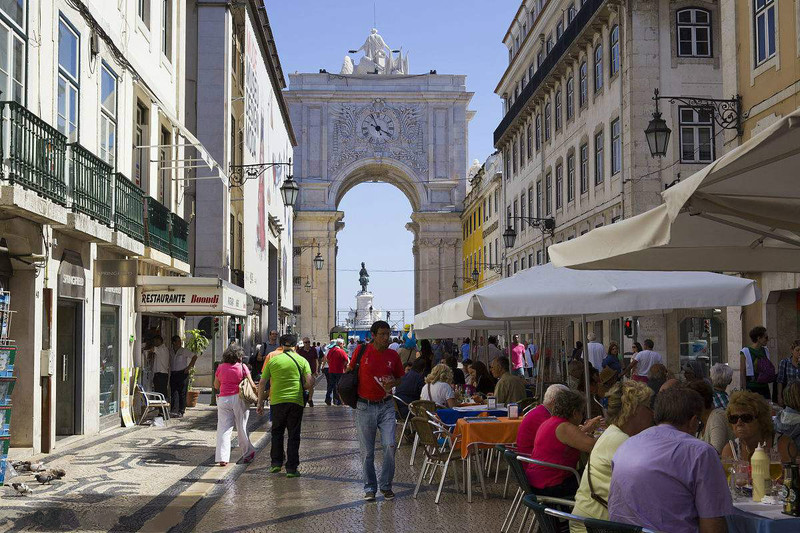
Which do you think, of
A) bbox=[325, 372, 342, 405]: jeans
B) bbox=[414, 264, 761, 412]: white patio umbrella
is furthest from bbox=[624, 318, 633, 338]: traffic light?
bbox=[414, 264, 761, 412]: white patio umbrella

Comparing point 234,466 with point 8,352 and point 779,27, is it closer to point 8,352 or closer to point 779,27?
point 8,352

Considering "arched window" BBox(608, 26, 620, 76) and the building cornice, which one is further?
the building cornice

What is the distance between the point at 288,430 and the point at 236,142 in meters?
21.7

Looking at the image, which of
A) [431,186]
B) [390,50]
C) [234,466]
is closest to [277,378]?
[234,466]

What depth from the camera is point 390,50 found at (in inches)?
3182

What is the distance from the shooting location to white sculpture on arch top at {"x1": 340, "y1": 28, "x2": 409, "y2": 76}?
79.1 metres

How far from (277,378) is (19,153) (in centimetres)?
371

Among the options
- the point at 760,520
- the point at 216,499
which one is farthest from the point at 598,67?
the point at 760,520

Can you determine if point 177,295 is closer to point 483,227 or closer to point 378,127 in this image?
point 483,227

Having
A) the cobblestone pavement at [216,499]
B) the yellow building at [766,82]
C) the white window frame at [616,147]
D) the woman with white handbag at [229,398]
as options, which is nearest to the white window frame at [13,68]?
the woman with white handbag at [229,398]

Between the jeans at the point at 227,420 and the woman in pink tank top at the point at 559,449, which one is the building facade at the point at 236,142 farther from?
the woman in pink tank top at the point at 559,449

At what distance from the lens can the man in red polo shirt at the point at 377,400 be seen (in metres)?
9.94

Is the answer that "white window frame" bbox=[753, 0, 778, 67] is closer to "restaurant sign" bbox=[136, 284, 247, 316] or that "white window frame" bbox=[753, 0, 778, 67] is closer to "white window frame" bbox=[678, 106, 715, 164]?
"white window frame" bbox=[678, 106, 715, 164]

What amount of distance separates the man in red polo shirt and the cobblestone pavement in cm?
29
